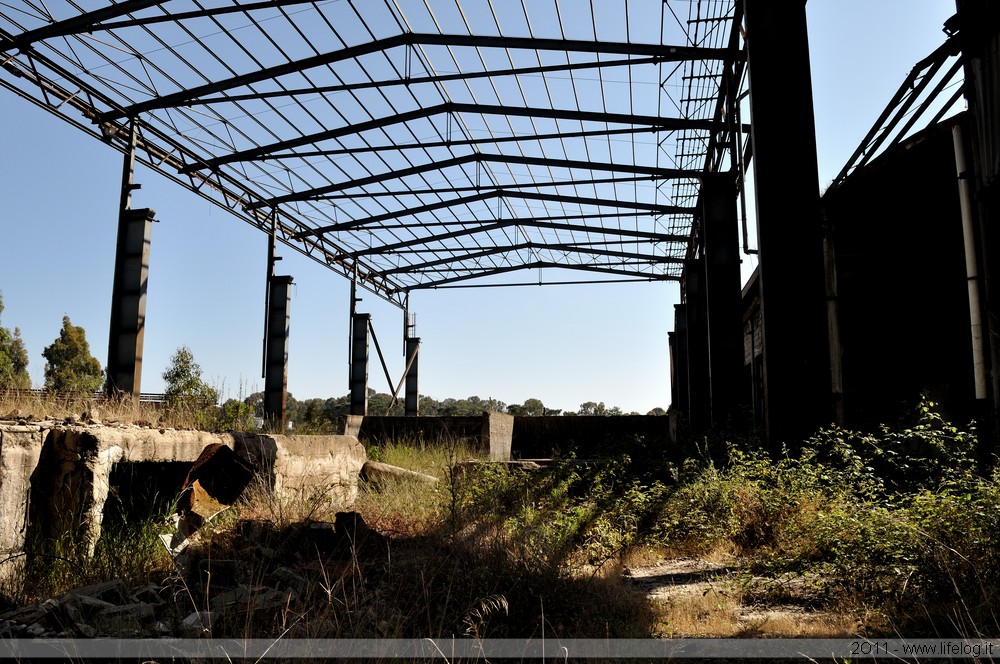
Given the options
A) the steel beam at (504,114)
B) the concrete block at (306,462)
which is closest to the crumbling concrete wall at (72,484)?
the concrete block at (306,462)

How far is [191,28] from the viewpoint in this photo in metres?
15.0

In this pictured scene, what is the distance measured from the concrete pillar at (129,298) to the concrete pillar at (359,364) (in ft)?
43.4

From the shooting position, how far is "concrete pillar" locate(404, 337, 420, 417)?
3462 cm

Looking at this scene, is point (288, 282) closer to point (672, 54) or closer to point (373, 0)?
point (373, 0)

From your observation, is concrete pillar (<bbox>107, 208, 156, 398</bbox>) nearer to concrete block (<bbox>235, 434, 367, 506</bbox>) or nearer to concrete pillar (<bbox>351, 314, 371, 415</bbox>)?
concrete block (<bbox>235, 434, 367, 506</bbox>)

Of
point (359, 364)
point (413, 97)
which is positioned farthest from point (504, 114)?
point (359, 364)

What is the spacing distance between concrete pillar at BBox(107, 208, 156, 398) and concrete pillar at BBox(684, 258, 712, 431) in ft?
43.3

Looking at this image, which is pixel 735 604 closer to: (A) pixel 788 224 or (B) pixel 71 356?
(A) pixel 788 224

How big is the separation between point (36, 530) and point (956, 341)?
12.7 metres

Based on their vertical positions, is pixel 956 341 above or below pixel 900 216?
below

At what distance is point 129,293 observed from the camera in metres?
16.7

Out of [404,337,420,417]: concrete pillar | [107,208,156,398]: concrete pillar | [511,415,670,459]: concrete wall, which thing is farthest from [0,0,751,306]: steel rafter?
[404,337,420,417]: concrete pillar

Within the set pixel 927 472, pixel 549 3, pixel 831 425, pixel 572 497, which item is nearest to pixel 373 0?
pixel 549 3

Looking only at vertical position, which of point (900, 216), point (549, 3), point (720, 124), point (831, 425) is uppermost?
point (549, 3)
